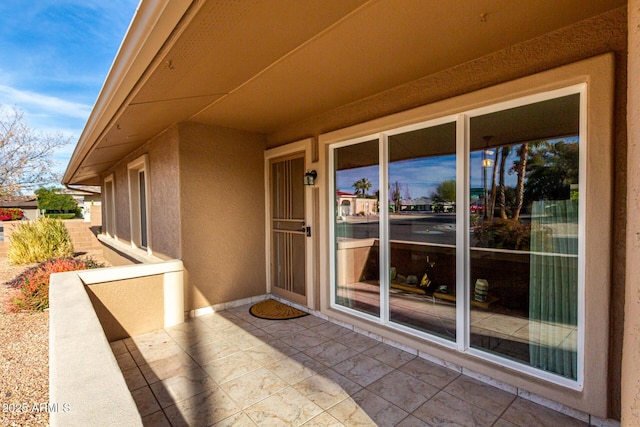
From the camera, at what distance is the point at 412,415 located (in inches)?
98.6

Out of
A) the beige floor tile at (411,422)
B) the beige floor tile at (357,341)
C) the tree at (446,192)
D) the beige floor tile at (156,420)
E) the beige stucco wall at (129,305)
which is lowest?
the beige floor tile at (411,422)

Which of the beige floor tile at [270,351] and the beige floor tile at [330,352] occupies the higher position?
the beige floor tile at [270,351]

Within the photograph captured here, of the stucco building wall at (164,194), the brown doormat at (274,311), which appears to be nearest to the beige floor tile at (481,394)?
the brown doormat at (274,311)

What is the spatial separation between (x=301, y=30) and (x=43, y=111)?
57.8 feet

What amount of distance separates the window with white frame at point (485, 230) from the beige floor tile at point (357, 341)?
283mm

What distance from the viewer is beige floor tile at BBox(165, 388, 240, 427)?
246 cm

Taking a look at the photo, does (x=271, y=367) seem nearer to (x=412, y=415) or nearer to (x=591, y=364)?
(x=412, y=415)

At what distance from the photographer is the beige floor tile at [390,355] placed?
332 cm

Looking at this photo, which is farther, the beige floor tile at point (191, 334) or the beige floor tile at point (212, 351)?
the beige floor tile at point (191, 334)

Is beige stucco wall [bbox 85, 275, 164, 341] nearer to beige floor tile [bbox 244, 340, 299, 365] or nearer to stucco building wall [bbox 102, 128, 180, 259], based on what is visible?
stucco building wall [bbox 102, 128, 180, 259]

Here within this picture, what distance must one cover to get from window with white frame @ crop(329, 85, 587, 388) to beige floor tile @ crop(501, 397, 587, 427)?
25 cm

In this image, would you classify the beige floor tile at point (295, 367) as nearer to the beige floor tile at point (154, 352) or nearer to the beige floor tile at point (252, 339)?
the beige floor tile at point (252, 339)

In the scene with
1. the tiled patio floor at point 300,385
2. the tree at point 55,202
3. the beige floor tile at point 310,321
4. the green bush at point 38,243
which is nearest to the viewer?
the tiled patio floor at point 300,385

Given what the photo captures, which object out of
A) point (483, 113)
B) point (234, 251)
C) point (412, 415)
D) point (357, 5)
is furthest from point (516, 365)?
point (234, 251)
